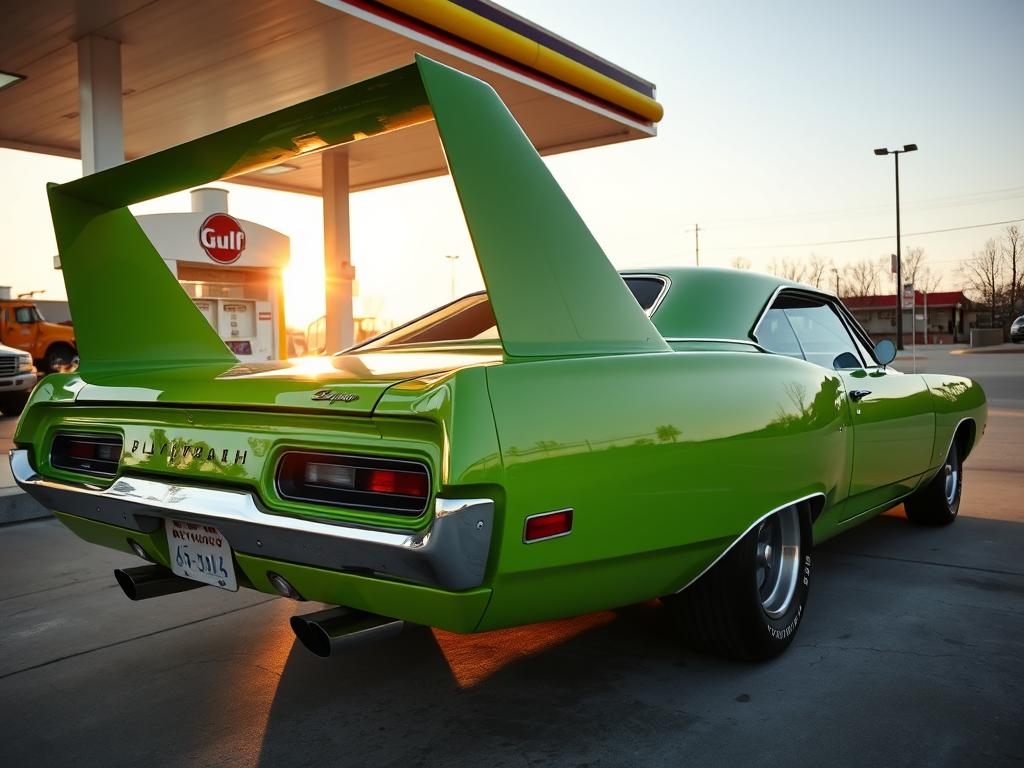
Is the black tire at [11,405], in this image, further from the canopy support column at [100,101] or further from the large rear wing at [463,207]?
the large rear wing at [463,207]

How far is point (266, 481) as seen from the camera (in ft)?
7.61

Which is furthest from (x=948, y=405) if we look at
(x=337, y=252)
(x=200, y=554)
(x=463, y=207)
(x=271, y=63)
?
(x=337, y=252)

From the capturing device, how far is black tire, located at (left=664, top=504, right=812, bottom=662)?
9.20ft

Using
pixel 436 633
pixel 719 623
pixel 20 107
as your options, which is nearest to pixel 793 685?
pixel 719 623

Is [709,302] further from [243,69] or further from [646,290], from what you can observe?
[243,69]

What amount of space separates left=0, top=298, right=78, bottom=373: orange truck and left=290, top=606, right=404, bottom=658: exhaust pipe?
2232 cm

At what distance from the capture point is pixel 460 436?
1.98 m

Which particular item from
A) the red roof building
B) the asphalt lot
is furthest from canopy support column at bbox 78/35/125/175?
the red roof building

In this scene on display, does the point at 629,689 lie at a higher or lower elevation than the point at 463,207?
lower

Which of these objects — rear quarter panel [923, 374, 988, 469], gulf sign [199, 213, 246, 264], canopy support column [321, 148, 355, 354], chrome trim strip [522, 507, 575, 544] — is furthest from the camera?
canopy support column [321, 148, 355, 354]

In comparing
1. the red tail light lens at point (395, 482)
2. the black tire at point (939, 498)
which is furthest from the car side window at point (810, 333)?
the red tail light lens at point (395, 482)

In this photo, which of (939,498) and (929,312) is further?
(929,312)

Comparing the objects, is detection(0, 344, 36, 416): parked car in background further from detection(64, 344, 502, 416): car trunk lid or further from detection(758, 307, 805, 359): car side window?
detection(758, 307, 805, 359): car side window

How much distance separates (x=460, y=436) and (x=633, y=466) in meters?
0.56
